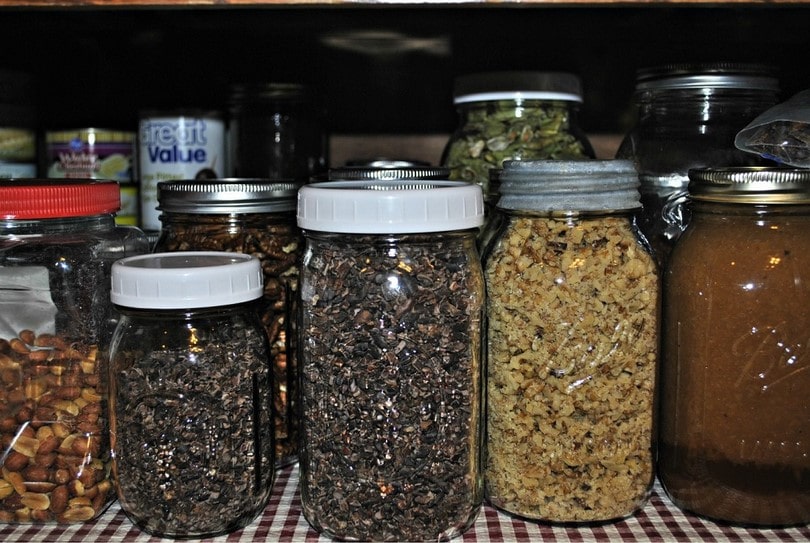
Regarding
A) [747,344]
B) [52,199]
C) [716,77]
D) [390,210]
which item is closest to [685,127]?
[716,77]

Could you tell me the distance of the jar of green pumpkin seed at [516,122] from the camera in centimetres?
102

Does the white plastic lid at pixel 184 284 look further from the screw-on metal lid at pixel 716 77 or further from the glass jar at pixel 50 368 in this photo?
the screw-on metal lid at pixel 716 77

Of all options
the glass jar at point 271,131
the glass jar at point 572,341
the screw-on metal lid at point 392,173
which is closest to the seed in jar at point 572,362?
the glass jar at point 572,341

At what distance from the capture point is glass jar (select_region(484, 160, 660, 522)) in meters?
0.75

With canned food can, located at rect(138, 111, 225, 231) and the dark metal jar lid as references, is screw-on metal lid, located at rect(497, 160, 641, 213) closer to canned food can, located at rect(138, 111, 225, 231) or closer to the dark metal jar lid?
the dark metal jar lid

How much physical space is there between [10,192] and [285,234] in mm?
277

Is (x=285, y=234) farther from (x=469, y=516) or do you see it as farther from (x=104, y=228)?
(x=469, y=516)

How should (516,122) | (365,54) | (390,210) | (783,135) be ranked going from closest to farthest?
1. (390,210)
2. (783,135)
3. (516,122)
4. (365,54)

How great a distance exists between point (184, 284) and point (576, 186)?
1.20 ft

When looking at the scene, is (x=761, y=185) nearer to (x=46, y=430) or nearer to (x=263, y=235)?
(x=263, y=235)

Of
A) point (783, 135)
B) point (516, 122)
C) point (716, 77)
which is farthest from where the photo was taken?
point (516, 122)

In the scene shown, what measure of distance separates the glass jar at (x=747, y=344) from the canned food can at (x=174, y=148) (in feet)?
2.17

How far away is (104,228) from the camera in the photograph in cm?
85

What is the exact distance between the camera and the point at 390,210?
2.27 ft
